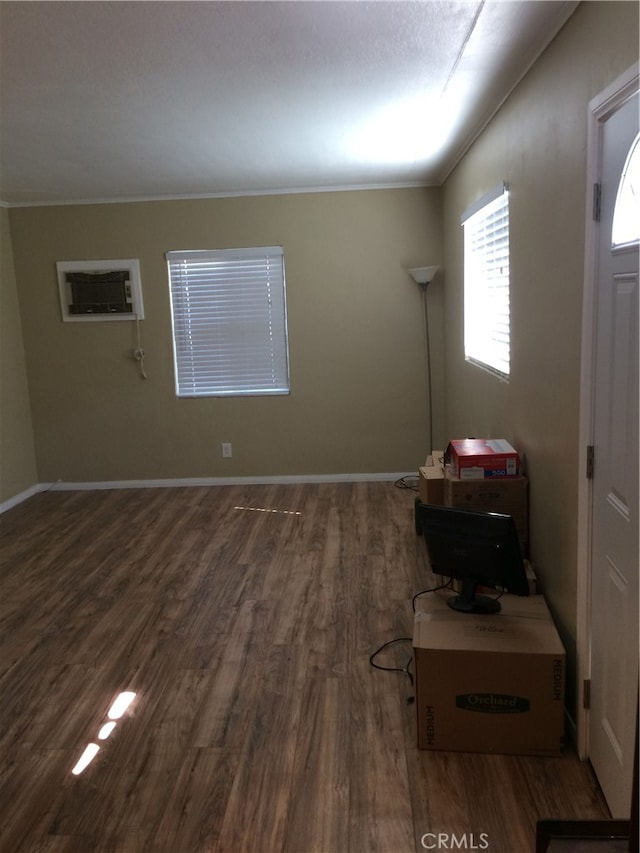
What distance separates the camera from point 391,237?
5156mm

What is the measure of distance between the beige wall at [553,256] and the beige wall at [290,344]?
200 centimetres

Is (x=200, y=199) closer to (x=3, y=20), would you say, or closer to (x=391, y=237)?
(x=391, y=237)

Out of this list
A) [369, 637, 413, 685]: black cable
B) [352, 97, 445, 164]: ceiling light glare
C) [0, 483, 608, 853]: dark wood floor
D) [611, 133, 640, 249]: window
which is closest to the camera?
[611, 133, 640, 249]: window

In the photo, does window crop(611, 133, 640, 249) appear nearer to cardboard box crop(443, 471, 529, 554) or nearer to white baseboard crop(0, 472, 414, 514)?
cardboard box crop(443, 471, 529, 554)

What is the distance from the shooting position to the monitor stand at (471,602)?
2344 millimetres

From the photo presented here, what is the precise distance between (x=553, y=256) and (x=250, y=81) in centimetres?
144

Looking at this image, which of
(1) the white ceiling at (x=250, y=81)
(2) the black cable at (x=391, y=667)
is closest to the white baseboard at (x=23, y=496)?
(1) the white ceiling at (x=250, y=81)

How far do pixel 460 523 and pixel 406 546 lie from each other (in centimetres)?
174

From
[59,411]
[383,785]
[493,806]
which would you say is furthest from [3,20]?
[59,411]

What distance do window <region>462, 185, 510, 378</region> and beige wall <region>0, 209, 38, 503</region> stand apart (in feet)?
12.3

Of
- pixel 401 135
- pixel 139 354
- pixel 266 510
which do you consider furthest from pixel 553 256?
pixel 139 354

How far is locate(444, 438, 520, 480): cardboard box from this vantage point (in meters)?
2.77

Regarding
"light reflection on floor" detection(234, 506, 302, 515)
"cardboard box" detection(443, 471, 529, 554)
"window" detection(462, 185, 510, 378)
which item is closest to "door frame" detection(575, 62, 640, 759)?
"cardboard box" detection(443, 471, 529, 554)

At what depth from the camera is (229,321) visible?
17.7 feet
